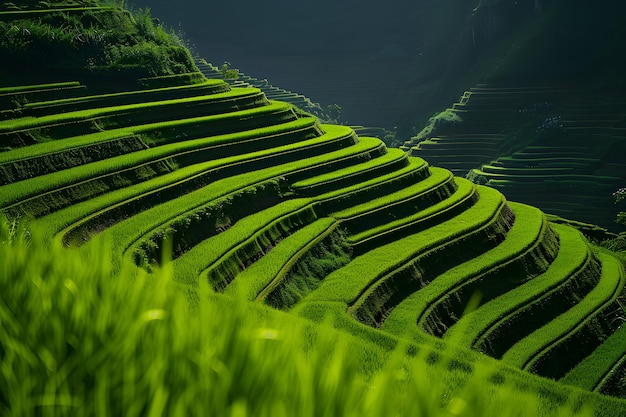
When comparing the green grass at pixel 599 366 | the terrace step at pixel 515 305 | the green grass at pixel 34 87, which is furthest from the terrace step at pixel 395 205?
the green grass at pixel 34 87

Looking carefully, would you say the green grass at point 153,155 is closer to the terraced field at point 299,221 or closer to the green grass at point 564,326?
the terraced field at point 299,221

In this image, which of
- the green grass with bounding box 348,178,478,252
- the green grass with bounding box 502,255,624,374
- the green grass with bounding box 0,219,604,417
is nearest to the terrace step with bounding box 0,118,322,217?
the green grass with bounding box 348,178,478,252

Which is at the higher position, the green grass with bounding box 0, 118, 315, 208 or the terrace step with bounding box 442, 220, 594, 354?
the green grass with bounding box 0, 118, 315, 208

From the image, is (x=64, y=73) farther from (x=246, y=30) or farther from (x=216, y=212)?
(x=246, y=30)

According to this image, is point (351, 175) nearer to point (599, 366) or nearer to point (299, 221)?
point (299, 221)

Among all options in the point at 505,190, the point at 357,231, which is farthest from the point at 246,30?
the point at 357,231

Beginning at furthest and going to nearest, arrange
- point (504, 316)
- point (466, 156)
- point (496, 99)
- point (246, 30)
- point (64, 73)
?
point (246, 30), point (496, 99), point (466, 156), point (64, 73), point (504, 316)

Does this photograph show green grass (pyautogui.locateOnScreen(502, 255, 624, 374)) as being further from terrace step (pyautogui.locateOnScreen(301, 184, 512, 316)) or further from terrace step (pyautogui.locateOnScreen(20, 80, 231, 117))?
terrace step (pyautogui.locateOnScreen(20, 80, 231, 117))

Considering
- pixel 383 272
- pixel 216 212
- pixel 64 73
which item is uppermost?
pixel 64 73
